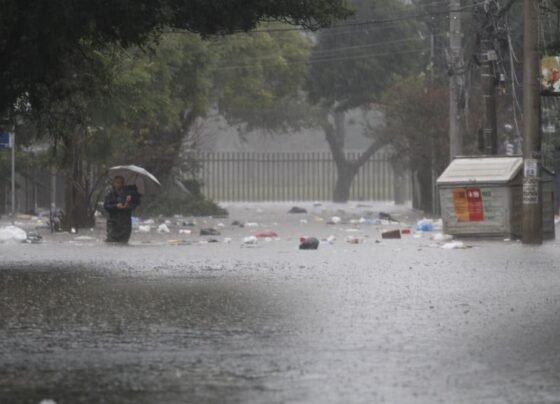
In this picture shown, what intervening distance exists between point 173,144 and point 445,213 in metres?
19.5

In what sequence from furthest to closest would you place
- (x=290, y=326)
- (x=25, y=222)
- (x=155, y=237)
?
(x=25, y=222) → (x=155, y=237) → (x=290, y=326)

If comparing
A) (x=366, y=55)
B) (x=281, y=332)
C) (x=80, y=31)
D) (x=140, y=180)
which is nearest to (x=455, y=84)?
(x=140, y=180)

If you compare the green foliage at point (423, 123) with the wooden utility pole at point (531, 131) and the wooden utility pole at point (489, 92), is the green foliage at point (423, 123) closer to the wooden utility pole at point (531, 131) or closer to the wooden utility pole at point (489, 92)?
the wooden utility pole at point (489, 92)

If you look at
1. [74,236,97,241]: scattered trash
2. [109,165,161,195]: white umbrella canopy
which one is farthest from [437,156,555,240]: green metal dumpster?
[74,236,97,241]: scattered trash

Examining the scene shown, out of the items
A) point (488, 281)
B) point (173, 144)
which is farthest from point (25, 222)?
point (488, 281)

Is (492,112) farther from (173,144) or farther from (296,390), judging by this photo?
(296,390)

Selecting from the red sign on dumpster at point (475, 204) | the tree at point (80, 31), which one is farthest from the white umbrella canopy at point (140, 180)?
the red sign on dumpster at point (475, 204)

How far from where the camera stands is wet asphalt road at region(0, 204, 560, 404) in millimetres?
9312

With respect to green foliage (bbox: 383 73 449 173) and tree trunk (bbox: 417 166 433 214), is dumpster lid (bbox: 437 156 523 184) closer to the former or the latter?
green foliage (bbox: 383 73 449 173)

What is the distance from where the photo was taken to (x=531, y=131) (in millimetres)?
28109

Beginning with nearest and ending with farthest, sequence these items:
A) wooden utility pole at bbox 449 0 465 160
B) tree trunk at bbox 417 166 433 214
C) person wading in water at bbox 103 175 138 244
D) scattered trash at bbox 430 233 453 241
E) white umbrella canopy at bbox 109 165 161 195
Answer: person wading in water at bbox 103 175 138 244
white umbrella canopy at bbox 109 165 161 195
scattered trash at bbox 430 233 453 241
wooden utility pole at bbox 449 0 465 160
tree trunk at bbox 417 166 433 214

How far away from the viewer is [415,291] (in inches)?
656

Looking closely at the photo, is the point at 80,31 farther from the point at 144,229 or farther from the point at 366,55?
the point at 366,55

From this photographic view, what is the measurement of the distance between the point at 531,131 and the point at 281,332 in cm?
1665
